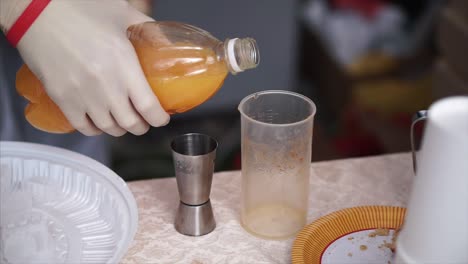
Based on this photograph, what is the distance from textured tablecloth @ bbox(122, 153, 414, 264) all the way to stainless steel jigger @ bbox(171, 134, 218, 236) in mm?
17

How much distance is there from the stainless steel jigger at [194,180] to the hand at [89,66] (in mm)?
51

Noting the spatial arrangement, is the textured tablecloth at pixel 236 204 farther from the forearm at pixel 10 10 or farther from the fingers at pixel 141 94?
the forearm at pixel 10 10

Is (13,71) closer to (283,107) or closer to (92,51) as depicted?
(92,51)

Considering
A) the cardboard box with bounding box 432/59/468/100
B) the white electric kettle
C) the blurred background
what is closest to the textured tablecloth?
the white electric kettle

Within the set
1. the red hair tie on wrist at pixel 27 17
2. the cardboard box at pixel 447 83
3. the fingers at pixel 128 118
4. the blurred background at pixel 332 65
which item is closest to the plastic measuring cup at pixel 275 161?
the fingers at pixel 128 118

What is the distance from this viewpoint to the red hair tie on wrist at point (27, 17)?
0.83 meters

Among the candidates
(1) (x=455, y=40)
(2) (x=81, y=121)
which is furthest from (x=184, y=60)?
(1) (x=455, y=40)

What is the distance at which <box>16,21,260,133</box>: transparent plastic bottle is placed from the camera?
796 mm

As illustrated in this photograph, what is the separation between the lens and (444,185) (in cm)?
58

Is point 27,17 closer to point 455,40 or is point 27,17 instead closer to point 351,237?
point 351,237

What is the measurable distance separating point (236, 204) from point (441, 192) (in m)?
0.41

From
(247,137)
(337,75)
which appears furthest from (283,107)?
(337,75)

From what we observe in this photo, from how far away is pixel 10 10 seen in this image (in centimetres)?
84

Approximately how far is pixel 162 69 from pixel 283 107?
0.17 metres
